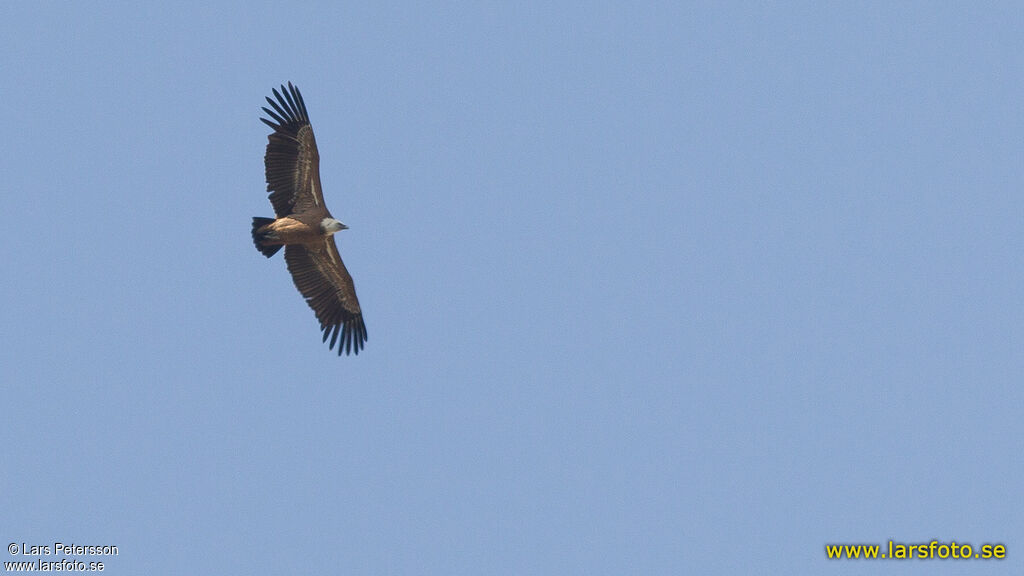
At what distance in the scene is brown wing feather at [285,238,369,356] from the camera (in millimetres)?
30656

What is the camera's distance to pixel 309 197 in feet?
96.2

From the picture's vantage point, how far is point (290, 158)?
2919 cm

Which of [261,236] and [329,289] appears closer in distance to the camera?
[261,236]

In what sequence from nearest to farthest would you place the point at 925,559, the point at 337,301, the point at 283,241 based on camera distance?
the point at 925,559 → the point at 283,241 → the point at 337,301

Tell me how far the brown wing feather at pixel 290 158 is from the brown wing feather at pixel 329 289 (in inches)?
58.3

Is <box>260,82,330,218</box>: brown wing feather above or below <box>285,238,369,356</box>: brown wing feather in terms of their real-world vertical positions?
above

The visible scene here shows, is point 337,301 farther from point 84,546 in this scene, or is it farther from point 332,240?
point 84,546

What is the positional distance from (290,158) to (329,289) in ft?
12.1

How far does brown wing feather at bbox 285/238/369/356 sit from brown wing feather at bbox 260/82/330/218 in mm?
1482

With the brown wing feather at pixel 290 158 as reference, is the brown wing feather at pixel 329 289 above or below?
below

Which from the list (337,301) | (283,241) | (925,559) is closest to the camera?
(925,559)

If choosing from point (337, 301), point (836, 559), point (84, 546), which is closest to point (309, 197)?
point (337, 301)

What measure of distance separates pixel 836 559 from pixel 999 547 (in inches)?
135

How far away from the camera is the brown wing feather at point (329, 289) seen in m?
30.7
